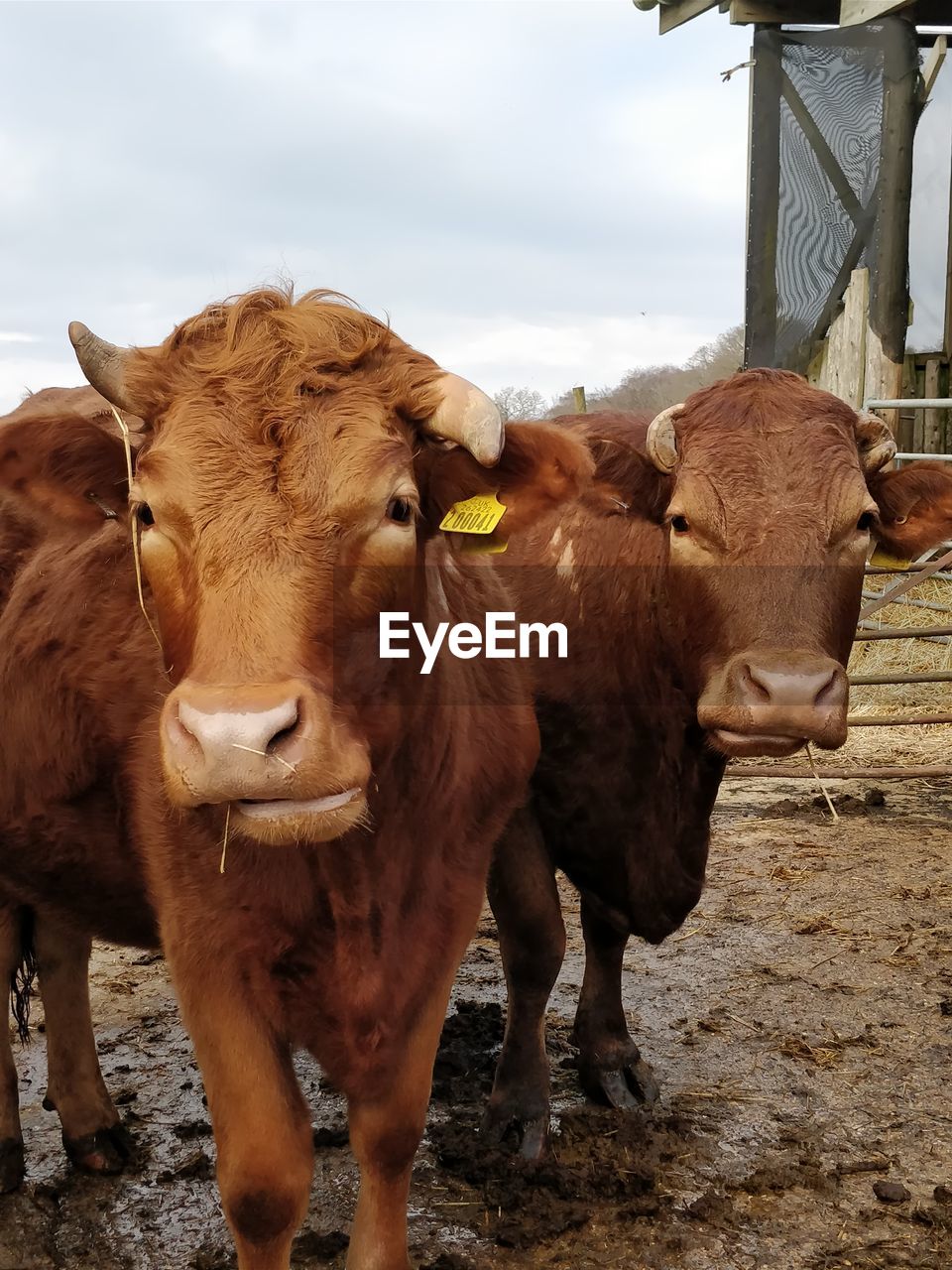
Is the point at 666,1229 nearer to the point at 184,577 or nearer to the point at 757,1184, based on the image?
the point at 757,1184

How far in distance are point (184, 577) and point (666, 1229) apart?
201 cm

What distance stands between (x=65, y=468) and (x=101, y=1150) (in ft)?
6.29

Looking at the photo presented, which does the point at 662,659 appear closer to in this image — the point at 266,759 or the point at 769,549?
the point at 769,549

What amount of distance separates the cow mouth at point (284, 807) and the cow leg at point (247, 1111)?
0.65 metres

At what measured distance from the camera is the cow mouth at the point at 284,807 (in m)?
1.86

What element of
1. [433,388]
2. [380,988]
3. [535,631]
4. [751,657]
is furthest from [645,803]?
[433,388]

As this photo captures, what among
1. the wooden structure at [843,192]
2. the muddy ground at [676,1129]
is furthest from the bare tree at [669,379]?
the muddy ground at [676,1129]

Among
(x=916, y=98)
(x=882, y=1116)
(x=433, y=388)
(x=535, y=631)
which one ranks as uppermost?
(x=916, y=98)

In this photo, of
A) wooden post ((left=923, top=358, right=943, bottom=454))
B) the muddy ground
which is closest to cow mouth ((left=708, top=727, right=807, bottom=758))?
the muddy ground

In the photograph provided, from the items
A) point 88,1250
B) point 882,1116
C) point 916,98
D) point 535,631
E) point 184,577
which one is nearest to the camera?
point 184,577

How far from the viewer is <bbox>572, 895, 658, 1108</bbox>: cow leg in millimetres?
3596

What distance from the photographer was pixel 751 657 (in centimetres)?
295

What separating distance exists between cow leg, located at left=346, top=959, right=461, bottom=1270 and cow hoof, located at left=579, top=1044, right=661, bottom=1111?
1.10 meters

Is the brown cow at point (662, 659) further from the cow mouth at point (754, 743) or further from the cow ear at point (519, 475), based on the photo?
the cow ear at point (519, 475)
